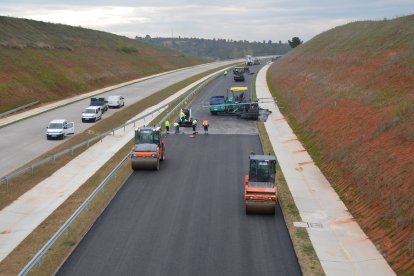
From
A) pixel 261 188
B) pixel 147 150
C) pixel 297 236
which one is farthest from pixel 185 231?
pixel 147 150

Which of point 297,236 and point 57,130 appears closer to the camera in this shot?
point 297,236

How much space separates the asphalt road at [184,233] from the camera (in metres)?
17.4

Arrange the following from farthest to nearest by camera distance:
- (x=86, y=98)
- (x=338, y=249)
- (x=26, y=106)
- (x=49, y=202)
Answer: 1. (x=86, y=98)
2. (x=26, y=106)
3. (x=49, y=202)
4. (x=338, y=249)

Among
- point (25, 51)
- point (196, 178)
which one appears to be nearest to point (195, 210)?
point (196, 178)

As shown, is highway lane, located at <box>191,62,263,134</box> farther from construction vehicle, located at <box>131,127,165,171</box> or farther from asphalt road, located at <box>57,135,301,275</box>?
asphalt road, located at <box>57,135,301,275</box>

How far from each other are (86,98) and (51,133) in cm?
3156

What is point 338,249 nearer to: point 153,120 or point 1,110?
point 153,120

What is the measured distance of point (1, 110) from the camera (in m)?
56.3

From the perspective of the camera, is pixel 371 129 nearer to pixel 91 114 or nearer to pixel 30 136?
pixel 30 136

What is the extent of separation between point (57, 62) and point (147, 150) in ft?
206

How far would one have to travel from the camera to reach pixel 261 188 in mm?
22266

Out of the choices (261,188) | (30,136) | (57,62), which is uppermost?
(57,62)

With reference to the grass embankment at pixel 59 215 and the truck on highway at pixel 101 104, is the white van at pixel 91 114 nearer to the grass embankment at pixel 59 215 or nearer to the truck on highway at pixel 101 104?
the truck on highway at pixel 101 104

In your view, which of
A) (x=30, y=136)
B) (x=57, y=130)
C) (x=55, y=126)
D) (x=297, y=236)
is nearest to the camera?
(x=297, y=236)
